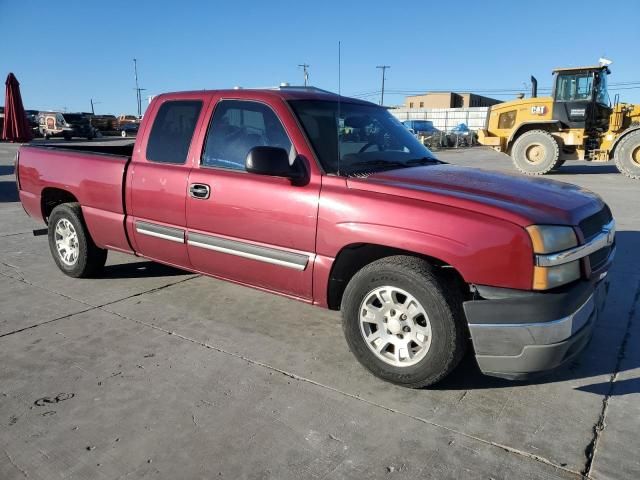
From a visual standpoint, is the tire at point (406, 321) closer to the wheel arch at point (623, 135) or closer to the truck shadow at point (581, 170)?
the wheel arch at point (623, 135)

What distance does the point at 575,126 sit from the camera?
15.2m

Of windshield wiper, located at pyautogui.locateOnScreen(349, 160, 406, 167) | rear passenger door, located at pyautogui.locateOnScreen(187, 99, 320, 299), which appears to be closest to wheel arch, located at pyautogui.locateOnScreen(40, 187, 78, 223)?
rear passenger door, located at pyautogui.locateOnScreen(187, 99, 320, 299)

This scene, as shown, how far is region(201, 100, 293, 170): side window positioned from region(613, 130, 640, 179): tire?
45.5 feet

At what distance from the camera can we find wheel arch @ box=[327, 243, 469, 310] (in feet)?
10.1

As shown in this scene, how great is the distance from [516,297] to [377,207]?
3.04ft

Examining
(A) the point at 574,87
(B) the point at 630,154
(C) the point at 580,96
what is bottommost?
(B) the point at 630,154

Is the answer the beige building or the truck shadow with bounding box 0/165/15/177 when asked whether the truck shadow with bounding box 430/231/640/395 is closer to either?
the truck shadow with bounding box 0/165/15/177

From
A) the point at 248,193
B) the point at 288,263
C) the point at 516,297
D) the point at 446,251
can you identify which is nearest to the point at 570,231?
the point at 516,297

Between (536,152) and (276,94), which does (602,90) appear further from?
(276,94)

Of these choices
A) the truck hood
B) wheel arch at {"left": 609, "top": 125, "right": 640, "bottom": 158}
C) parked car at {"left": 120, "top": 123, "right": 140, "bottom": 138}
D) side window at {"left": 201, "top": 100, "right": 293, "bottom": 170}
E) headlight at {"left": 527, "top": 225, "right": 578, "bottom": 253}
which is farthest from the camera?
parked car at {"left": 120, "top": 123, "right": 140, "bottom": 138}

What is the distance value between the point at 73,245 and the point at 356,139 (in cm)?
320

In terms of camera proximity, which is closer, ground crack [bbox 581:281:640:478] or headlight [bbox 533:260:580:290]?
ground crack [bbox 581:281:640:478]

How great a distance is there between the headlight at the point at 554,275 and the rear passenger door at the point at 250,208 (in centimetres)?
137

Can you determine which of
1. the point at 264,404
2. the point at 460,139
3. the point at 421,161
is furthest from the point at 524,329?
the point at 460,139
